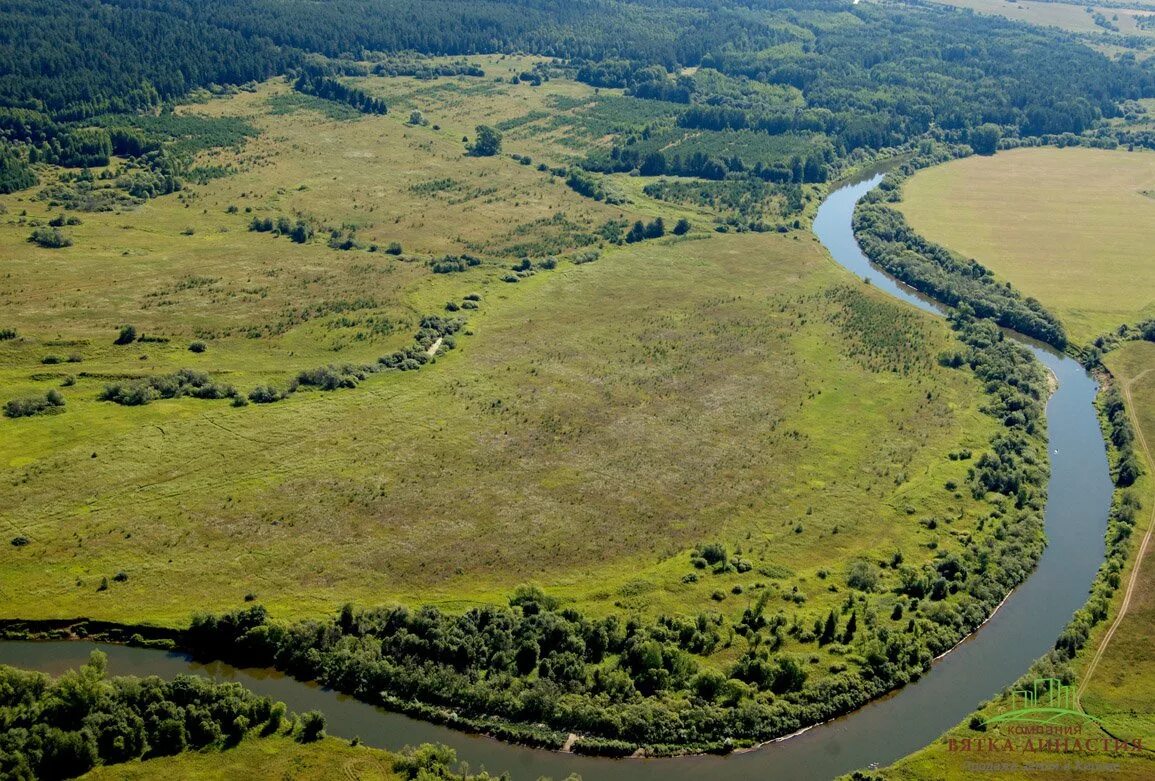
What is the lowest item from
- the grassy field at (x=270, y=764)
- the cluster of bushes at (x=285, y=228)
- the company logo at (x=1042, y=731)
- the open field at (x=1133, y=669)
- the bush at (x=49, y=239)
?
the grassy field at (x=270, y=764)

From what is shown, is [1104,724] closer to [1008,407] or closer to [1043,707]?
[1043,707]

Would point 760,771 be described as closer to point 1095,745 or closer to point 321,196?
point 1095,745

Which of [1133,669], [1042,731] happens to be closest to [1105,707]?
[1133,669]

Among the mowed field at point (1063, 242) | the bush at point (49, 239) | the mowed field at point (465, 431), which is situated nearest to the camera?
the mowed field at point (465, 431)

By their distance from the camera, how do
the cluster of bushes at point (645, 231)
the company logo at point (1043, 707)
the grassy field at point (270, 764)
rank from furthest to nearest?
the cluster of bushes at point (645, 231) → the company logo at point (1043, 707) → the grassy field at point (270, 764)

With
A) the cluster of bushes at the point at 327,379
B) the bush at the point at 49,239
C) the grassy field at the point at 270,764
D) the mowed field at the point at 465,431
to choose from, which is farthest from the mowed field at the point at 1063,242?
the bush at the point at 49,239

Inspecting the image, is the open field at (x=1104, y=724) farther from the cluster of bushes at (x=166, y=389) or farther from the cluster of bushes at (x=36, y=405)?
the cluster of bushes at (x=36, y=405)

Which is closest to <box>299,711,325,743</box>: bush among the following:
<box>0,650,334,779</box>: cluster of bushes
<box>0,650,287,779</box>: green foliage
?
<box>0,650,334,779</box>: cluster of bushes

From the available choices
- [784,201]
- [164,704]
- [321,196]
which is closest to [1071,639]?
[164,704]
